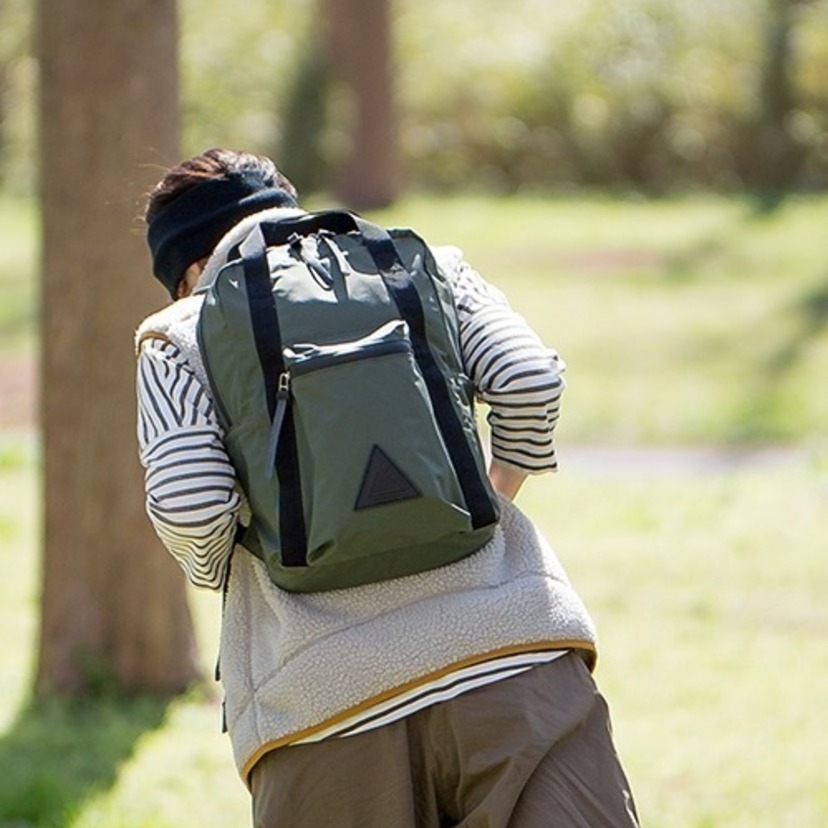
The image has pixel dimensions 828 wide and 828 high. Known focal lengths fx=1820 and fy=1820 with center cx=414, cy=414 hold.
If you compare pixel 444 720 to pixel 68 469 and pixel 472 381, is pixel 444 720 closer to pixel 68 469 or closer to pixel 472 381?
pixel 472 381

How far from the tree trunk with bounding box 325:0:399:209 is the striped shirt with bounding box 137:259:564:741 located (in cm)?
1724

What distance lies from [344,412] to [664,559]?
5.45 metres

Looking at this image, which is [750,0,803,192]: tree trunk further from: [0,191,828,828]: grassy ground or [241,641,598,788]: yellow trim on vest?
[241,641,598,788]: yellow trim on vest

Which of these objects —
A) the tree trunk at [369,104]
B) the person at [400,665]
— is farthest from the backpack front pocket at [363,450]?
the tree trunk at [369,104]

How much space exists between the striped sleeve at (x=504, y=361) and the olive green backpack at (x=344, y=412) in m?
0.07

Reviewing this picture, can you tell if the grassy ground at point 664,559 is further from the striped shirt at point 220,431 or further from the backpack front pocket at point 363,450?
the backpack front pocket at point 363,450

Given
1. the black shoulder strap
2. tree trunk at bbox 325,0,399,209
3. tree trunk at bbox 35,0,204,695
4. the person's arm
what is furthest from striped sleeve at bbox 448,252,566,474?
tree trunk at bbox 325,0,399,209

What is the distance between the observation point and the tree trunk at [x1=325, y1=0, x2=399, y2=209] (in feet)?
65.0

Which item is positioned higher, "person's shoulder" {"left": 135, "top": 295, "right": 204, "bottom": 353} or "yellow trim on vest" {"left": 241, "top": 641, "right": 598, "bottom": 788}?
"person's shoulder" {"left": 135, "top": 295, "right": 204, "bottom": 353}

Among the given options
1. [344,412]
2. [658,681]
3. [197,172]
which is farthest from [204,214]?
[658,681]

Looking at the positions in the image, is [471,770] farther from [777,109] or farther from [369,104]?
[777,109]

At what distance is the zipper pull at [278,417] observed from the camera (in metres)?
2.65

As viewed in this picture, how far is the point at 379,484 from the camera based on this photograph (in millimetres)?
2635

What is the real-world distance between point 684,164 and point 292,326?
18.8 m
